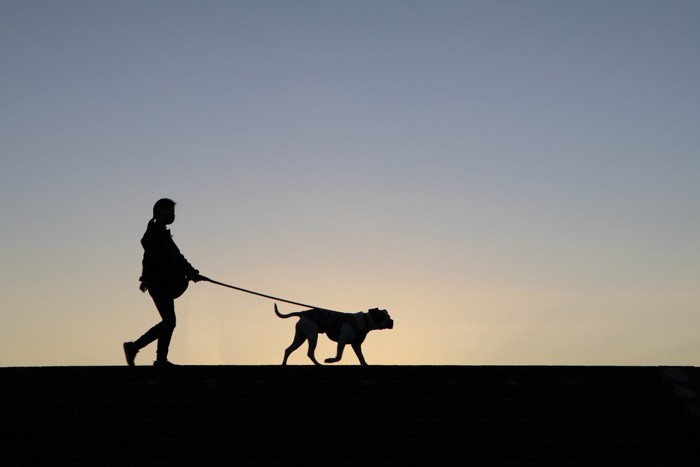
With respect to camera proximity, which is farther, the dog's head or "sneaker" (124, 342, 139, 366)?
the dog's head

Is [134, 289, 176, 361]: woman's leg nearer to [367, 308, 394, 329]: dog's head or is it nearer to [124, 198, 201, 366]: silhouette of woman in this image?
[124, 198, 201, 366]: silhouette of woman

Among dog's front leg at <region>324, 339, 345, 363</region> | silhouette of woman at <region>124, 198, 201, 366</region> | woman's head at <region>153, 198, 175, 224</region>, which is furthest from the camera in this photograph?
dog's front leg at <region>324, 339, 345, 363</region>

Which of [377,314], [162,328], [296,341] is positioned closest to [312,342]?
[296,341]

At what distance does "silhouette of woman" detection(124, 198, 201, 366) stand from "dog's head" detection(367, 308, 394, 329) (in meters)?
3.41

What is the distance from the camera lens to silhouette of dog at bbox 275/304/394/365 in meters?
14.2

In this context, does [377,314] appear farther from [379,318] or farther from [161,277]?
[161,277]

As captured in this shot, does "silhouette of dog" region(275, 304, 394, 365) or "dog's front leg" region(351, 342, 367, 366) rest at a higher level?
"silhouette of dog" region(275, 304, 394, 365)

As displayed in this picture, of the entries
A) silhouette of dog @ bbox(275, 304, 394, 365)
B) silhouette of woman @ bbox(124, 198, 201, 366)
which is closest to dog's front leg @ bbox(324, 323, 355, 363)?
silhouette of dog @ bbox(275, 304, 394, 365)

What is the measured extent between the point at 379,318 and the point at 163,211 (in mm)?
3871

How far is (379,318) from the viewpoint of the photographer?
47.0 feet

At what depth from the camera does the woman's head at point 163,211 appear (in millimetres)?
11727

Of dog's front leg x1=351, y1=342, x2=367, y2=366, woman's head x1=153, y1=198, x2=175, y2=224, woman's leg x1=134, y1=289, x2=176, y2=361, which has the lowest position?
woman's leg x1=134, y1=289, x2=176, y2=361

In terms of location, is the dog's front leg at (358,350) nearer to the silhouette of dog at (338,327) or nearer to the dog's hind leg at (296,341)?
the silhouette of dog at (338,327)
